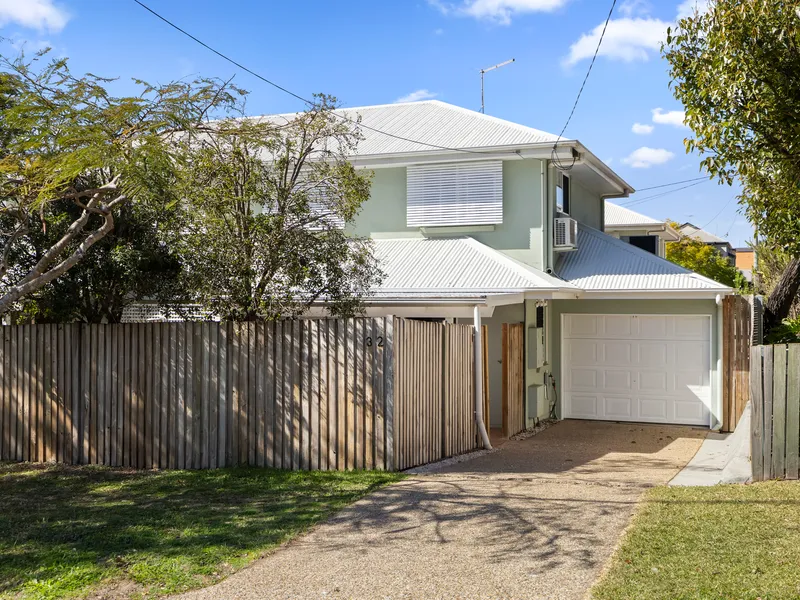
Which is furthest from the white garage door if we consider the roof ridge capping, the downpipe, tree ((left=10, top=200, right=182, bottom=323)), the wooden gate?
tree ((left=10, top=200, right=182, bottom=323))

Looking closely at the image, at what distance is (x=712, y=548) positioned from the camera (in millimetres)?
6340

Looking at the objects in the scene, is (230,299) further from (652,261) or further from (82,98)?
(652,261)

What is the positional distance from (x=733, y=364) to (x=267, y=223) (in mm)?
10214

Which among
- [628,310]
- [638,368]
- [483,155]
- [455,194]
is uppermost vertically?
[483,155]

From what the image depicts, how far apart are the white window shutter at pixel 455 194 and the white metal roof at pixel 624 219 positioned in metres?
10.8

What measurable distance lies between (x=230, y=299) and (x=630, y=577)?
6485mm

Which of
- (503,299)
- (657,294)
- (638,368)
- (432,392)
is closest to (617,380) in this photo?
(638,368)

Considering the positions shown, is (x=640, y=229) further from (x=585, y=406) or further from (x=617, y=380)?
(x=585, y=406)

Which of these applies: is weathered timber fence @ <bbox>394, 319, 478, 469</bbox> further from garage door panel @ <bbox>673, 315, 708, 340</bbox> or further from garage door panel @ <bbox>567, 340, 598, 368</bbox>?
garage door panel @ <bbox>673, 315, 708, 340</bbox>

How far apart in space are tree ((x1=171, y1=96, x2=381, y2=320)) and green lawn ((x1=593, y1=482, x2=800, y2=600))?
510 centimetres

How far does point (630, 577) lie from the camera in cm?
573

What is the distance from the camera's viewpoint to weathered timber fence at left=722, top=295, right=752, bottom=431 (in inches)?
606

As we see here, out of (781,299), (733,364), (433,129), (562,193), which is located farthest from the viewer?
(781,299)

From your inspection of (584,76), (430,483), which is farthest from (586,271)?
(430,483)
